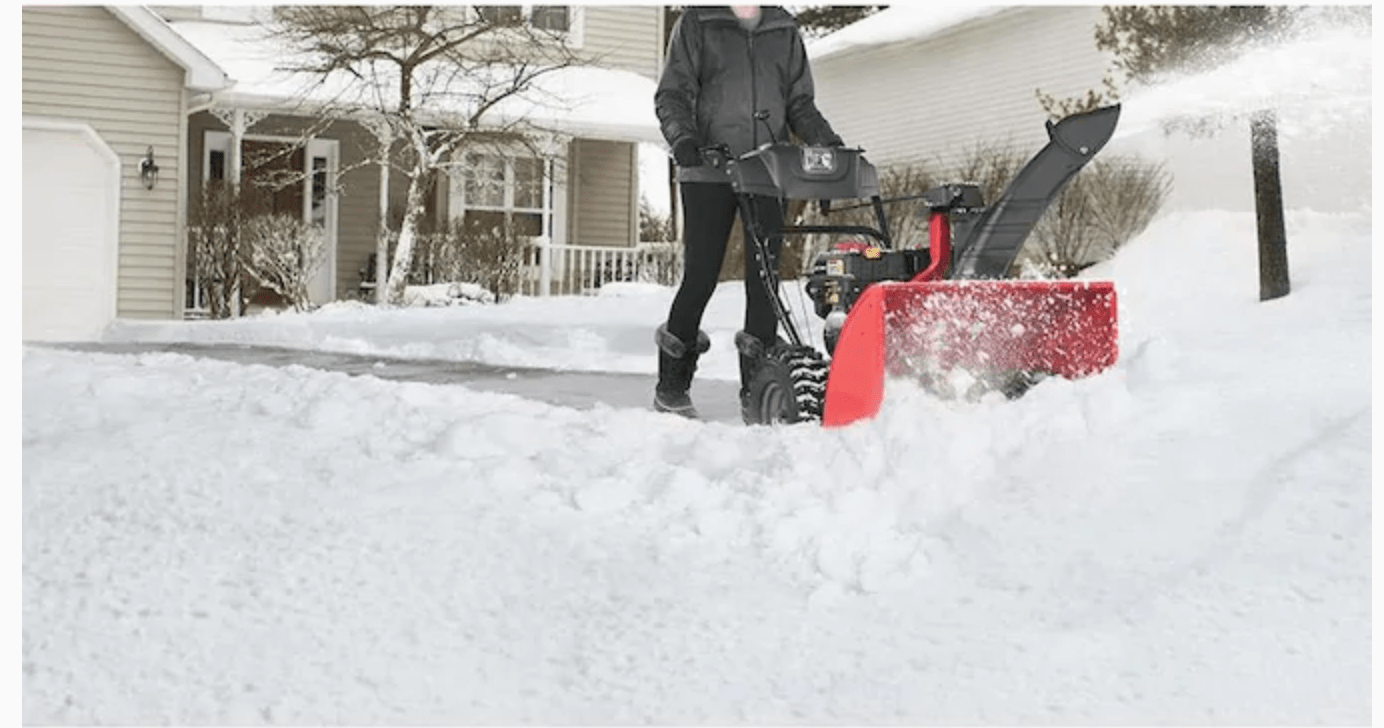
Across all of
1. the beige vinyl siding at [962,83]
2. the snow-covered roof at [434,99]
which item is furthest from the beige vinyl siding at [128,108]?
the beige vinyl siding at [962,83]

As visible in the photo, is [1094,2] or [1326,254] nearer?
[1326,254]

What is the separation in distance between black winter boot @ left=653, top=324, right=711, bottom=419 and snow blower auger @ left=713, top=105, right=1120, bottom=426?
0.66 meters

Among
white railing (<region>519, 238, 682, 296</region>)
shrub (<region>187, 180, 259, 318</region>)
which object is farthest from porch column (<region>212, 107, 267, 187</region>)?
white railing (<region>519, 238, 682, 296</region>)

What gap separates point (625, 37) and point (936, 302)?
674 inches

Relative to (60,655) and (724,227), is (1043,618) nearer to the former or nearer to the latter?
(60,655)

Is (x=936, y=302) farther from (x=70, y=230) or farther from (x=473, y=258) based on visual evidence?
(x=473, y=258)

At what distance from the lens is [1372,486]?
14.4 feet

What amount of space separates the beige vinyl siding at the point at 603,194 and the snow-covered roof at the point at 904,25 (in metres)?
3.88

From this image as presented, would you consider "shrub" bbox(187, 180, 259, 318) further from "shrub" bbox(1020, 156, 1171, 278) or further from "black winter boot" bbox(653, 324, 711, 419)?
"black winter boot" bbox(653, 324, 711, 419)

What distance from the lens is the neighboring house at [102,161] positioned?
52.7 ft

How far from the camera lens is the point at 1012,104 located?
2072 centimetres

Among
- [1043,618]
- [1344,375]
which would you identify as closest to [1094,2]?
[1344,375]

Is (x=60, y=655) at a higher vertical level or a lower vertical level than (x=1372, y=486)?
lower

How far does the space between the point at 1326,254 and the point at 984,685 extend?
1003 cm
